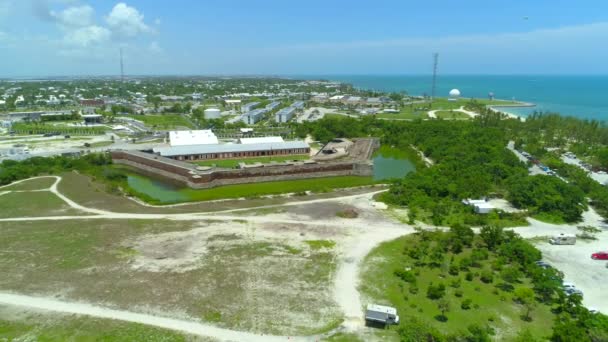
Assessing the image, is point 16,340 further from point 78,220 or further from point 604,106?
point 604,106

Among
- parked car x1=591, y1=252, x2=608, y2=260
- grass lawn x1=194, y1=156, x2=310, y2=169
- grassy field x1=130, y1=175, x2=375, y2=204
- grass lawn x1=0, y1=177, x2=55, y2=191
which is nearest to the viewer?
parked car x1=591, y1=252, x2=608, y2=260

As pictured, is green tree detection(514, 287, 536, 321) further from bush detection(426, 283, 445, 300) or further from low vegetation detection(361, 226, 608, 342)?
bush detection(426, 283, 445, 300)

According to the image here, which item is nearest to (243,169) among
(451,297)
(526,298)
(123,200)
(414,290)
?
(123,200)

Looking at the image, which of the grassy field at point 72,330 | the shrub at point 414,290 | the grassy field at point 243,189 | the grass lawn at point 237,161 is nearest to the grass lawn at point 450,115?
the grass lawn at point 237,161

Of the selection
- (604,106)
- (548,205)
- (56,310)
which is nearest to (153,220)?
(56,310)

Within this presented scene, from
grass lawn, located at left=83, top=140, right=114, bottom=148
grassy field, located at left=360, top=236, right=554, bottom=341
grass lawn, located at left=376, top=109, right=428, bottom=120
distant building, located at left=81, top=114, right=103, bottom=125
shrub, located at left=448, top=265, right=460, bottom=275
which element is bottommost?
grassy field, located at left=360, top=236, right=554, bottom=341

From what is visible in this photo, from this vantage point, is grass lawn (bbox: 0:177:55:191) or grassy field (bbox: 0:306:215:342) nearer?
grassy field (bbox: 0:306:215:342)

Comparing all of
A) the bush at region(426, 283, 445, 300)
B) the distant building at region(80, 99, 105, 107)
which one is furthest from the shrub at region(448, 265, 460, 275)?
the distant building at region(80, 99, 105, 107)
